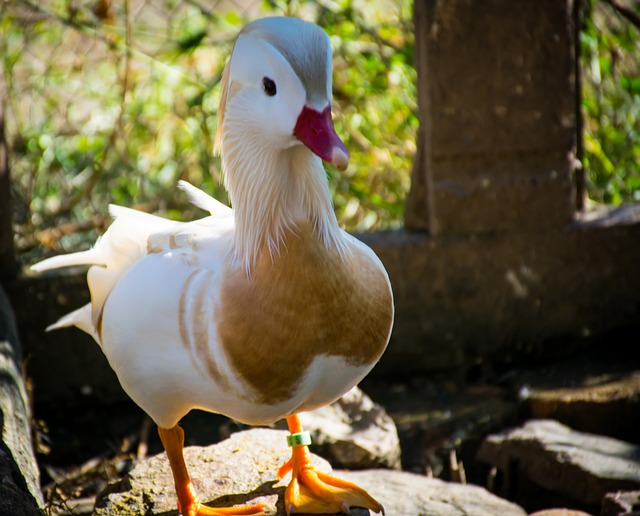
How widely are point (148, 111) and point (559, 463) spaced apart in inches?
127

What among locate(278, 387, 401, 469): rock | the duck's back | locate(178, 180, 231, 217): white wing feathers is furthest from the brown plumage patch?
locate(278, 387, 401, 469): rock

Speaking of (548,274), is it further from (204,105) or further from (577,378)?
(204,105)

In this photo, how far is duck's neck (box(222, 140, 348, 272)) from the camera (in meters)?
1.93

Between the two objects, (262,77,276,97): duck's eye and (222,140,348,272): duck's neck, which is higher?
(262,77,276,97): duck's eye

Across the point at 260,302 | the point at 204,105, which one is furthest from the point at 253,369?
the point at 204,105

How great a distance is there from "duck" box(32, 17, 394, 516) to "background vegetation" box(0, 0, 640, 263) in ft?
5.96

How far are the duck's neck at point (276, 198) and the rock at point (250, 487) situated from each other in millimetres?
793

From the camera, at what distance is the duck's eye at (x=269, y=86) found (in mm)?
1765

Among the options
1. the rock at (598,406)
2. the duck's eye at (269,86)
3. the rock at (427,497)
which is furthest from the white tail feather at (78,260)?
the rock at (598,406)

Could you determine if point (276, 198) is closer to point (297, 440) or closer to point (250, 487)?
point (297, 440)

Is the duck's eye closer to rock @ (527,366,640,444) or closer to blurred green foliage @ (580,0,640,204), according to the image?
rock @ (527,366,640,444)

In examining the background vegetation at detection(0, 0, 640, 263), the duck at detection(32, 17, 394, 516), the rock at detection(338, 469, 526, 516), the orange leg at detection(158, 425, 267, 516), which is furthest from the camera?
the background vegetation at detection(0, 0, 640, 263)

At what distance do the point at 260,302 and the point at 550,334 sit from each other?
82.4 inches

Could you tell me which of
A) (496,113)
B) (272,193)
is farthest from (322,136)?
(496,113)
